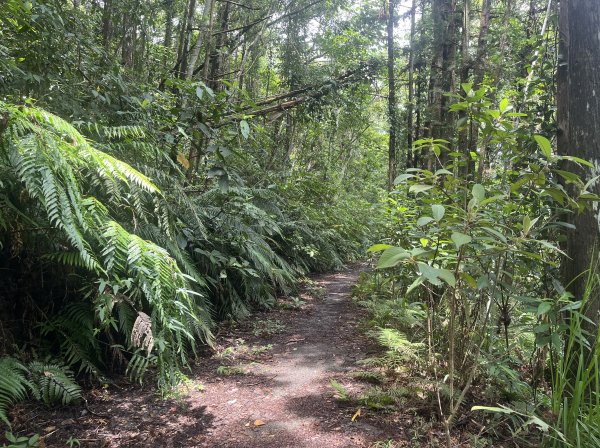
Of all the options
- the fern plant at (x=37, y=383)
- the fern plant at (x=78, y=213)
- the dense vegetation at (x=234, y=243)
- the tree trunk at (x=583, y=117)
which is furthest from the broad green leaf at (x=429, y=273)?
the fern plant at (x=37, y=383)

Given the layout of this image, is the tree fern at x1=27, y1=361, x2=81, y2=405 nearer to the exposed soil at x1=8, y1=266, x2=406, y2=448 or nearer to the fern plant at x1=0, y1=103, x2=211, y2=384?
the exposed soil at x1=8, y1=266, x2=406, y2=448

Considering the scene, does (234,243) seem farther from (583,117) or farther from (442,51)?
(442,51)

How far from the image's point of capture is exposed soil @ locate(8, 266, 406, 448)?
2.49 meters

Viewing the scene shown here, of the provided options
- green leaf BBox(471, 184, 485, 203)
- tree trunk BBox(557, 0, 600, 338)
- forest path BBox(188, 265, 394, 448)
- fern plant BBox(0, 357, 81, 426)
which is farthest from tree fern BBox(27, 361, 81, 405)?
tree trunk BBox(557, 0, 600, 338)

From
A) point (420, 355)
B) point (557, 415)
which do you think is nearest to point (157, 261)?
point (420, 355)

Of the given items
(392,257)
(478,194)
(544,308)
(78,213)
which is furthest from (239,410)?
(478,194)

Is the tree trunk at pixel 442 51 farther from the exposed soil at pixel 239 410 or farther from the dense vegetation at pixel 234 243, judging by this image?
the exposed soil at pixel 239 410

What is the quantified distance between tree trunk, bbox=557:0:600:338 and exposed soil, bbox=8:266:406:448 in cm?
157

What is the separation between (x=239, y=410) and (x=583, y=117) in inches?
122

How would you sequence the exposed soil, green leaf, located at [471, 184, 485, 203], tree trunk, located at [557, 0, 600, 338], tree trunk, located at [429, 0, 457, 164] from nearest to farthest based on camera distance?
green leaf, located at [471, 184, 485, 203] → tree trunk, located at [557, 0, 600, 338] → the exposed soil → tree trunk, located at [429, 0, 457, 164]

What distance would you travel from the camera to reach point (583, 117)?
2.40 m

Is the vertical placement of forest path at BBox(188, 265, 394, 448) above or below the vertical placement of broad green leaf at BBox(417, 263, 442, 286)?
below

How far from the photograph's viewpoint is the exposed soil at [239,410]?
2.49 meters

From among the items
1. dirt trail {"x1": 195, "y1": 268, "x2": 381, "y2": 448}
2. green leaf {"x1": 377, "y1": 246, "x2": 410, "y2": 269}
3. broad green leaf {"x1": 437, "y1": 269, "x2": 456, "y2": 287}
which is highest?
green leaf {"x1": 377, "y1": 246, "x2": 410, "y2": 269}
